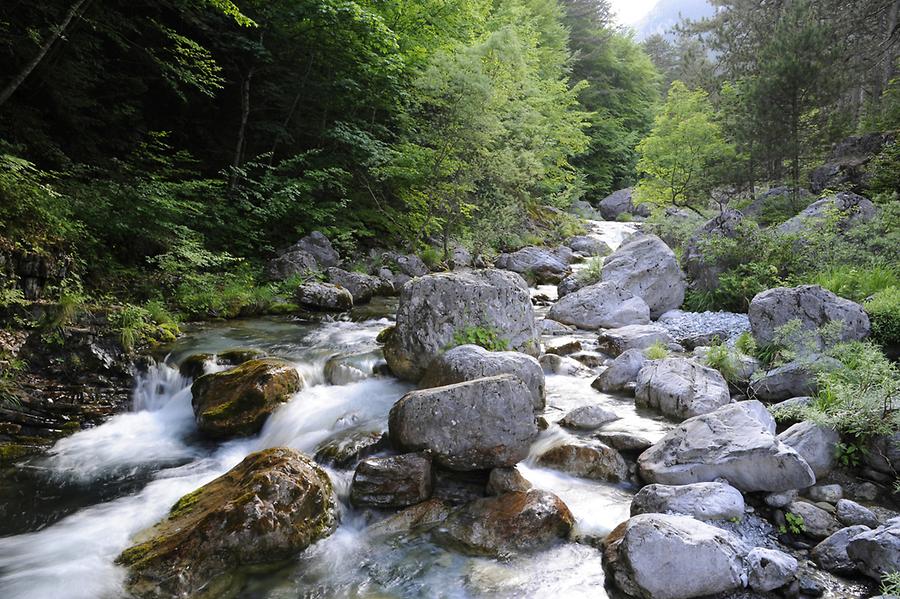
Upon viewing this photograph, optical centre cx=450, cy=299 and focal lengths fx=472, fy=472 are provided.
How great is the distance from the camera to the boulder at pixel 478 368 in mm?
5516

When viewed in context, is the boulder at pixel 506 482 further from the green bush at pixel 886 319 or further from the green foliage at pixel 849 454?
the green bush at pixel 886 319

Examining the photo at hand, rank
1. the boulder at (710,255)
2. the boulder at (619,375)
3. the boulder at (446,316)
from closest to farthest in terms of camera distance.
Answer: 1. the boulder at (446,316)
2. the boulder at (619,375)
3. the boulder at (710,255)

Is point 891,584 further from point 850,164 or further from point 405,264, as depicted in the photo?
point 850,164

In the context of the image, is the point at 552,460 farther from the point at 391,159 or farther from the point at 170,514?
the point at 391,159

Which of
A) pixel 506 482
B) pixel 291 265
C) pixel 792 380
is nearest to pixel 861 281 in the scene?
pixel 792 380

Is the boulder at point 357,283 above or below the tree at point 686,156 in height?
below

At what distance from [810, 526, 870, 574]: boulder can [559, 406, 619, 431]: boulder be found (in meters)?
2.31

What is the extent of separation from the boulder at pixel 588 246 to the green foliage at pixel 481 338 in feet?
43.1

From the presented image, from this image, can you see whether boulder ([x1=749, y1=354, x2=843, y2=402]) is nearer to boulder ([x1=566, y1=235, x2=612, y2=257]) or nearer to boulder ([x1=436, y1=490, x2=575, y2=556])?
boulder ([x1=436, y1=490, x2=575, y2=556])

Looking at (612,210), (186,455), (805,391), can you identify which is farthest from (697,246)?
(612,210)

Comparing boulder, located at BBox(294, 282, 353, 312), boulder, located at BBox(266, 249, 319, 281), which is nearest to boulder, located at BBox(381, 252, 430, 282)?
boulder, located at BBox(266, 249, 319, 281)

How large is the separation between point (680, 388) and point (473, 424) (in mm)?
3074

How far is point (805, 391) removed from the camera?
235 inches

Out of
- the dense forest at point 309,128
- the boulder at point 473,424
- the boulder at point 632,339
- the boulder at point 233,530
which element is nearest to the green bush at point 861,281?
the boulder at point 632,339
